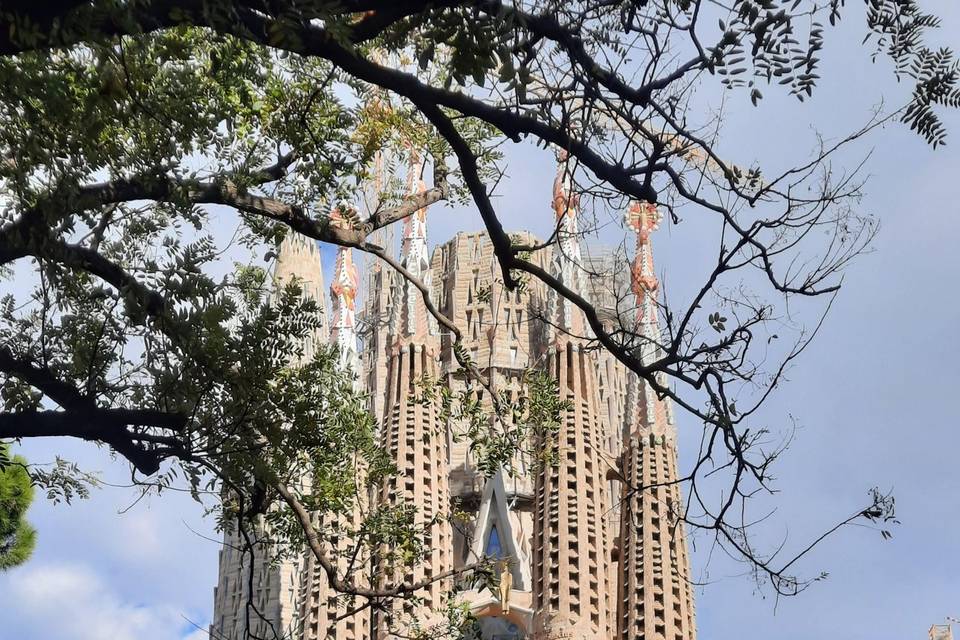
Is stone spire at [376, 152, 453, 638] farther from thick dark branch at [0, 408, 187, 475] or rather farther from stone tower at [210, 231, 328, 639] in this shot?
thick dark branch at [0, 408, 187, 475]

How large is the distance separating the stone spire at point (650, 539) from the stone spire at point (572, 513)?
0.47 meters

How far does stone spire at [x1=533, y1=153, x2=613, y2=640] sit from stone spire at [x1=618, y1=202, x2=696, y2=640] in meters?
0.47

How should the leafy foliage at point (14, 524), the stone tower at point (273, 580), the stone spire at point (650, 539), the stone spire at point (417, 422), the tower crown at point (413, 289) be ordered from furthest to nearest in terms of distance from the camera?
the tower crown at point (413, 289)
the stone tower at point (273, 580)
the stone spire at point (417, 422)
the stone spire at point (650, 539)
the leafy foliage at point (14, 524)

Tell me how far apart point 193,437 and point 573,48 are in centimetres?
304

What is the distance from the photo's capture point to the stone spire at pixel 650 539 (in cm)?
2262

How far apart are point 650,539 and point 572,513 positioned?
1.40 m

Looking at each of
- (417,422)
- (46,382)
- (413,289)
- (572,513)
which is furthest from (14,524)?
(413,289)

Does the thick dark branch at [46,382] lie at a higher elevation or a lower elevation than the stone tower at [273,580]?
lower

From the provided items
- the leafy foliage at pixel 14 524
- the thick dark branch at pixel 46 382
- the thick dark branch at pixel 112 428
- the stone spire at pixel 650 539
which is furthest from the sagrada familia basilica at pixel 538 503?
the thick dark branch at pixel 46 382

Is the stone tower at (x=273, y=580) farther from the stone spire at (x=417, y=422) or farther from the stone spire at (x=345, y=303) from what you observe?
the stone spire at (x=417, y=422)

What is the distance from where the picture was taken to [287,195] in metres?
8.98

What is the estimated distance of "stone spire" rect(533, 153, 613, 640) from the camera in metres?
22.8

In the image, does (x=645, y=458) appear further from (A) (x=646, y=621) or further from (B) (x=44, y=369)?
(B) (x=44, y=369)

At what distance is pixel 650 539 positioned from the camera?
78.7 feet
